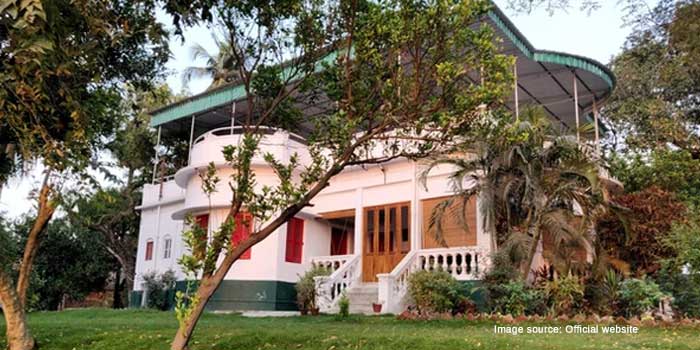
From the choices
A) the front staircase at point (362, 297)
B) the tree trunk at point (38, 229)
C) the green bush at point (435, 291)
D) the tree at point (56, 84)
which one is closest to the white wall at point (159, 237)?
the front staircase at point (362, 297)

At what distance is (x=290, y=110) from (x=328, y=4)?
6.06 ft

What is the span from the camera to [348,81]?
8.60 m

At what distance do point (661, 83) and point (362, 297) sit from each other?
11.6 meters

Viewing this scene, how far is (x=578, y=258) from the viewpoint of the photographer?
1211 cm

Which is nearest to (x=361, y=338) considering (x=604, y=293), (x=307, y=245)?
(x=604, y=293)

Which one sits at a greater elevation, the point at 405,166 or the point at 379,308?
the point at 405,166

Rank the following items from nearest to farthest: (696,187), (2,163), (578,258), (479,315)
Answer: (2,163)
(479,315)
(578,258)
(696,187)

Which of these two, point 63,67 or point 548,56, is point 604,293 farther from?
point 63,67

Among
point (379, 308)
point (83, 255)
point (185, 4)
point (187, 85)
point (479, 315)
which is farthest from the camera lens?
point (187, 85)

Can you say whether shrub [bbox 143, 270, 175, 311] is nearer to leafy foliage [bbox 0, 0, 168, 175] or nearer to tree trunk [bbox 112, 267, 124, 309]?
tree trunk [bbox 112, 267, 124, 309]

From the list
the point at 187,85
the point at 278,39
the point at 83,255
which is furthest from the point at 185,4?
the point at 187,85

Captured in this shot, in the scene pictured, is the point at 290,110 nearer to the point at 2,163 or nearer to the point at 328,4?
the point at 328,4

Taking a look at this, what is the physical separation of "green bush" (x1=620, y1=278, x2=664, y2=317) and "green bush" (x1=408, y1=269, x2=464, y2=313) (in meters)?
3.10

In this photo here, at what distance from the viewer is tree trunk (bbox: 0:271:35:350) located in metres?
8.03
